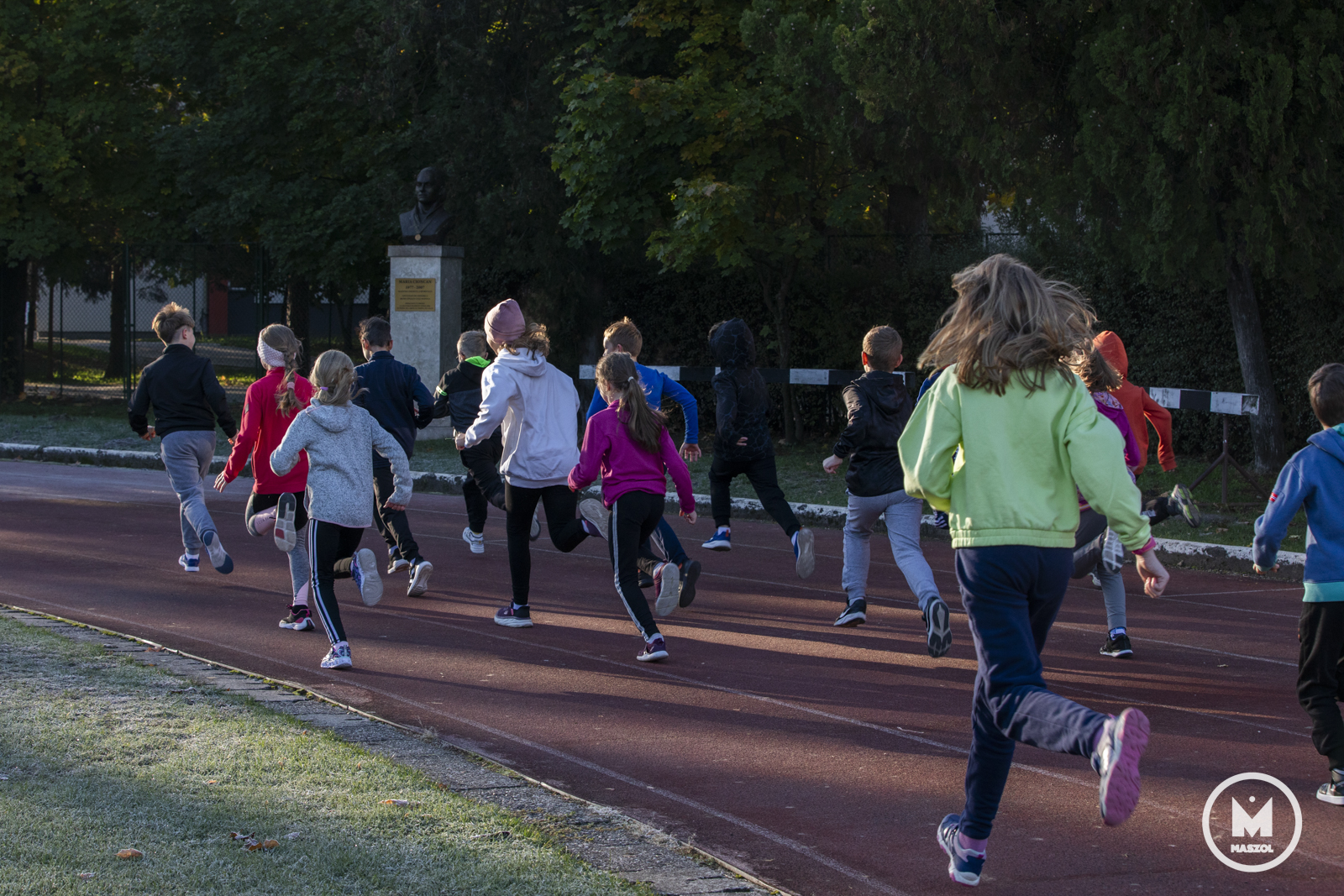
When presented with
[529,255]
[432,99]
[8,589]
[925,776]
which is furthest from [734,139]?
[925,776]

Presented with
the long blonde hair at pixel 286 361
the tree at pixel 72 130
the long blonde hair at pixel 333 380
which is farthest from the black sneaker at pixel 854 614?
the tree at pixel 72 130

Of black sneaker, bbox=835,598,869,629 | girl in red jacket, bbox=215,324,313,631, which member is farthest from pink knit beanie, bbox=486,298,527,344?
black sneaker, bbox=835,598,869,629

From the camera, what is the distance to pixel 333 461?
294 inches

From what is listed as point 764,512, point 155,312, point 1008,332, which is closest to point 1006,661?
point 1008,332

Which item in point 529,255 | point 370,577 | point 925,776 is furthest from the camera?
point 529,255

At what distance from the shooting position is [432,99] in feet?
79.1

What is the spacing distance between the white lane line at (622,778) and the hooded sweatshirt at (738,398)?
4300 mm

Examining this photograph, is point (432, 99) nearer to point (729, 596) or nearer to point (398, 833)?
point (729, 596)

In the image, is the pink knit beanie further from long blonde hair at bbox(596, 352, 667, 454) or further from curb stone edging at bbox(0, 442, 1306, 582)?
curb stone edging at bbox(0, 442, 1306, 582)

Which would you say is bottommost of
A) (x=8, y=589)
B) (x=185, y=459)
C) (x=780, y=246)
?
(x=8, y=589)

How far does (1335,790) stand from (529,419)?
4782 millimetres

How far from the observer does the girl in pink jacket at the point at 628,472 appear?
7.55 m

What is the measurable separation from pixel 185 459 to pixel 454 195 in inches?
517

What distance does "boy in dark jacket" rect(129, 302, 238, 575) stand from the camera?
9.94 meters
